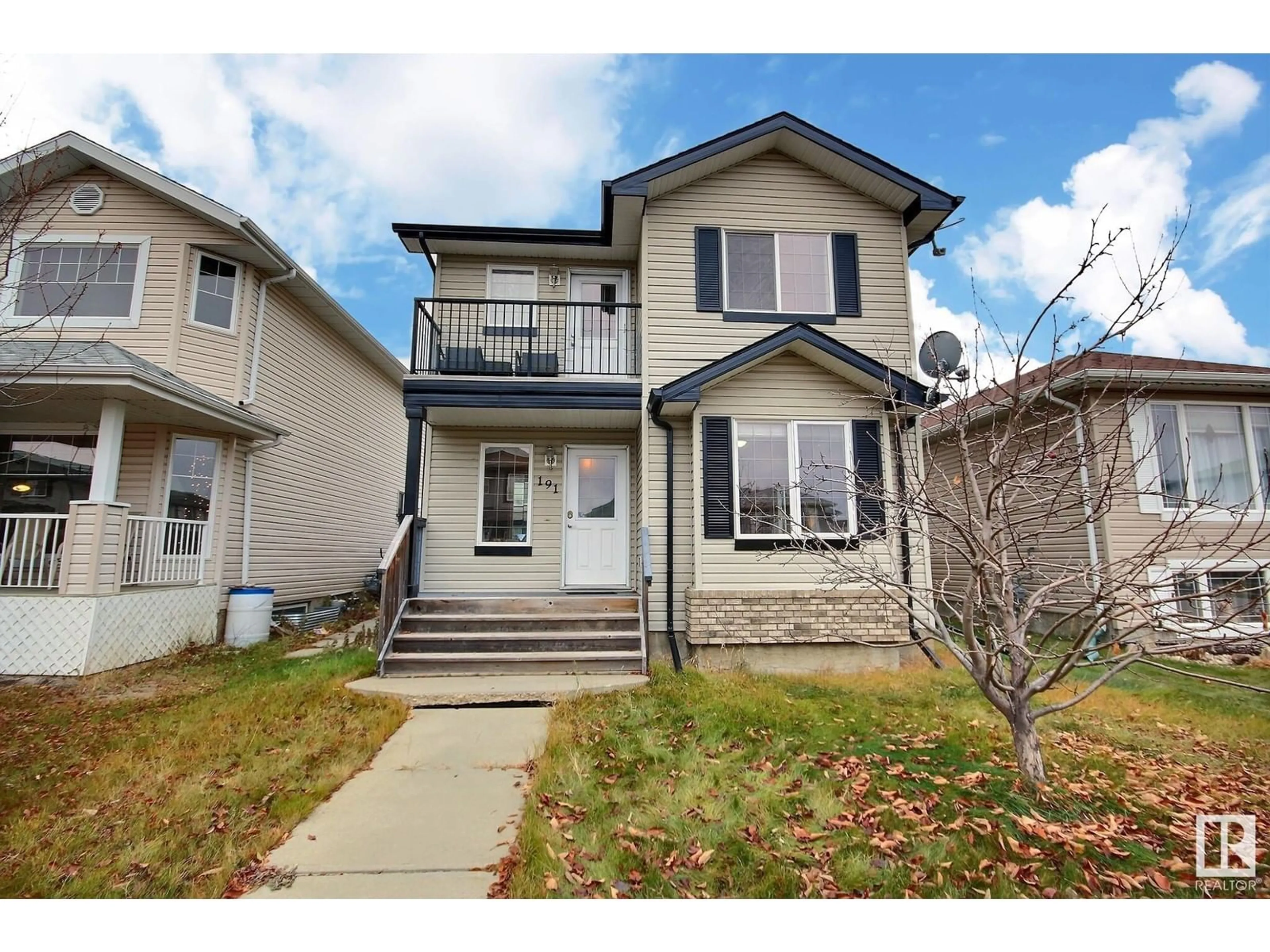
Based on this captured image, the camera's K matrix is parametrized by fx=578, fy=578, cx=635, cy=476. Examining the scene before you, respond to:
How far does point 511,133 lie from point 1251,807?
13033mm

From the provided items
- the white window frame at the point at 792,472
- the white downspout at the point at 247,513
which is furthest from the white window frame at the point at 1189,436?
the white downspout at the point at 247,513

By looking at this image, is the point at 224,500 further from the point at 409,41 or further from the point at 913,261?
the point at 913,261

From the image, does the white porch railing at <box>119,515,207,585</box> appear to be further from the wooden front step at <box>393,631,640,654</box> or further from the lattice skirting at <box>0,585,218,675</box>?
the wooden front step at <box>393,631,640,654</box>

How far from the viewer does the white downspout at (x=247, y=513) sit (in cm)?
935

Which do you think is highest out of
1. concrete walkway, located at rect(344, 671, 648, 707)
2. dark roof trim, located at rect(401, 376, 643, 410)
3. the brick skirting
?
dark roof trim, located at rect(401, 376, 643, 410)

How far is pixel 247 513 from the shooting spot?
942 cm

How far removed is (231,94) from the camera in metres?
8.80

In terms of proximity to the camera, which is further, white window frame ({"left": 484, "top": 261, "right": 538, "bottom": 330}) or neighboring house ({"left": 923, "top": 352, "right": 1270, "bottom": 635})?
white window frame ({"left": 484, "top": 261, "right": 538, "bottom": 330})

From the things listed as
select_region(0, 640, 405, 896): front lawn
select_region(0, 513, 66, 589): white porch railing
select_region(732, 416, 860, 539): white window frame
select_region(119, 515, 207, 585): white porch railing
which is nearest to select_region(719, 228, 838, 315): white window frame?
select_region(732, 416, 860, 539): white window frame

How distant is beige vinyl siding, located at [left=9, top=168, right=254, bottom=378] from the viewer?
8.80 metres

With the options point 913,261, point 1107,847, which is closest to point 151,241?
point 913,261

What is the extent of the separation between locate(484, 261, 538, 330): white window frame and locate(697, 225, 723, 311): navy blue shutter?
2574 millimetres

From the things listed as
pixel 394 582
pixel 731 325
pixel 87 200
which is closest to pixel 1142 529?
pixel 731 325

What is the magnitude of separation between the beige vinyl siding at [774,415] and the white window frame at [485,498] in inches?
106
